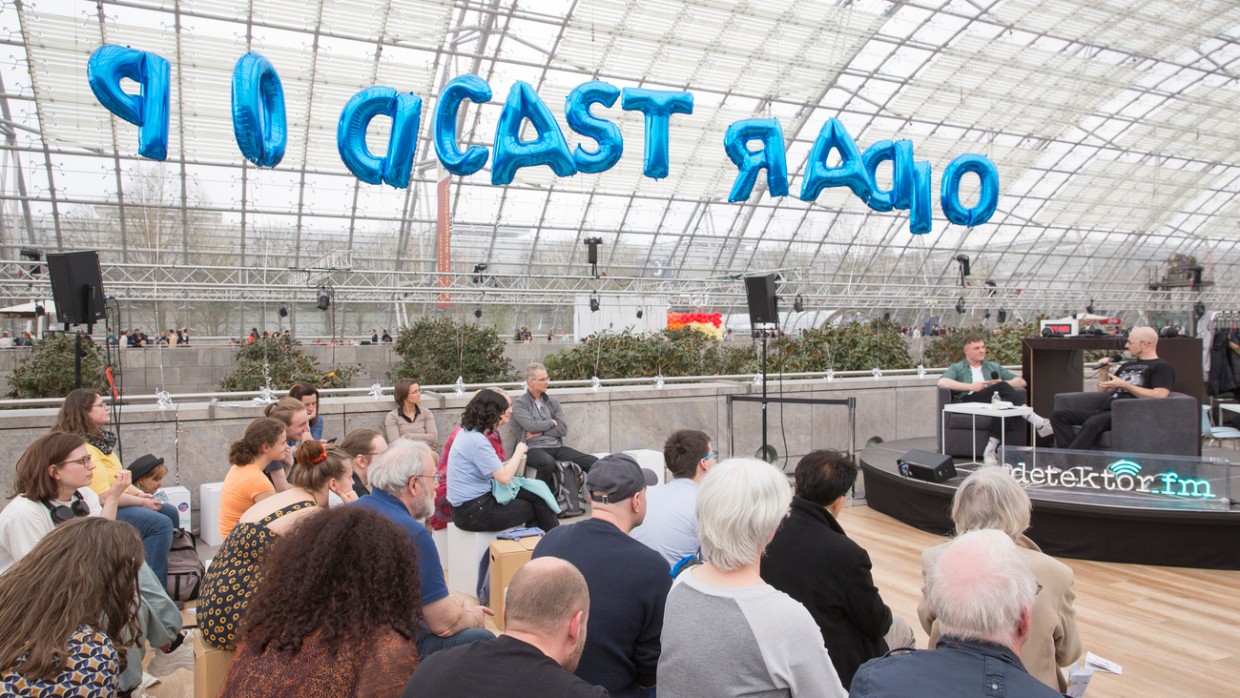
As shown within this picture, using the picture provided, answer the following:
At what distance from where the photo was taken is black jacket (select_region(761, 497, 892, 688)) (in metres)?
2.54

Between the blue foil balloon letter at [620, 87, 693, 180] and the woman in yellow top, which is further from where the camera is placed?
the blue foil balloon letter at [620, 87, 693, 180]

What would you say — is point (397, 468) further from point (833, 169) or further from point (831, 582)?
point (833, 169)

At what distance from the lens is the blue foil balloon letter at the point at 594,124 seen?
9.27 metres

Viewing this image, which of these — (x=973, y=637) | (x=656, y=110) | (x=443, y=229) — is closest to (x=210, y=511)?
(x=973, y=637)

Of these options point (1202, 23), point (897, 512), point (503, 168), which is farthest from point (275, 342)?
point (1202, 23)

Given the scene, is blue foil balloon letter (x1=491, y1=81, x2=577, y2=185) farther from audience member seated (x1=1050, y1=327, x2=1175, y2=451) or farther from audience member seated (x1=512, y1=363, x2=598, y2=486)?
audience member seated (x1=1050, y1=327, x2=1175, y2=451)

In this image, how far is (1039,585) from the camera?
8.13 ft

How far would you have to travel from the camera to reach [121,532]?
2389 millimetres

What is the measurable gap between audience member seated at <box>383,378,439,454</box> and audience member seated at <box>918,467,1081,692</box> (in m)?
4.67

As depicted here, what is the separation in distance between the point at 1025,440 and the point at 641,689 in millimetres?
6469

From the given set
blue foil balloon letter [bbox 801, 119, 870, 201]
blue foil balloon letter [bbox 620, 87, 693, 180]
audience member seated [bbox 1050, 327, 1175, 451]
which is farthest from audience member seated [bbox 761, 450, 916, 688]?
blue foil balloon letter [bbox 801, 119, 870, 201]

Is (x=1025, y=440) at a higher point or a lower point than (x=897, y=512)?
higher

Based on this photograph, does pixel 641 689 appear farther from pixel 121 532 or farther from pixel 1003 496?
pixel 121 532

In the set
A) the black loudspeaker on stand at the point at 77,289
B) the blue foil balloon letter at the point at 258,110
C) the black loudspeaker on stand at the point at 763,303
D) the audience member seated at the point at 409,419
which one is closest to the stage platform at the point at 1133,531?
the black loudspeaker on stand at the point at 763,303
